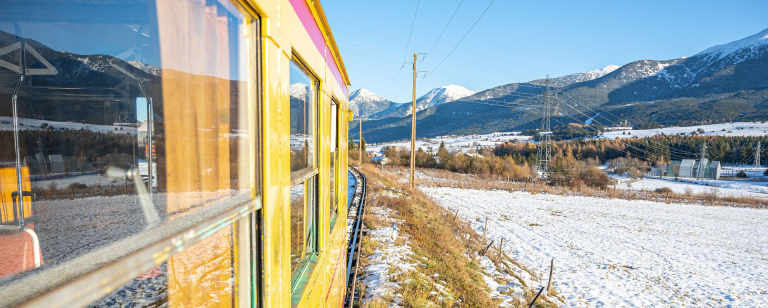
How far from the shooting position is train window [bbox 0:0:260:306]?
77cm

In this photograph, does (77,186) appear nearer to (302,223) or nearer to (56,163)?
(56,163)

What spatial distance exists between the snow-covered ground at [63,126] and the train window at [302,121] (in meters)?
0.69

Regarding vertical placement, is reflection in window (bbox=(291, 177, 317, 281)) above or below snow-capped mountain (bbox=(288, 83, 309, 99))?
below

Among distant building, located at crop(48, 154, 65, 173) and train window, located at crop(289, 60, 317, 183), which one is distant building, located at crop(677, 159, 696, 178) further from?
distant building, located at crop(48, 154, 65, 173)

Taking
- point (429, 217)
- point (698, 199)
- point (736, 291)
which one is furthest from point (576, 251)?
point (698, 199)

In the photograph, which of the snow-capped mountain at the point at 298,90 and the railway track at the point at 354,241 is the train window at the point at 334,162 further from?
the railway track at the point at 354,241

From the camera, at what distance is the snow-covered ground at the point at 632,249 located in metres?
11.3

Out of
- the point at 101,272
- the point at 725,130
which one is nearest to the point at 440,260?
the point at 101,272

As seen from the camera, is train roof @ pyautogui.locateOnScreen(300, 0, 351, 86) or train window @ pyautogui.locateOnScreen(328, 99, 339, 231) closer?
train roof @ pyautogui.locateOnScreen(300, 0, 351, 86)

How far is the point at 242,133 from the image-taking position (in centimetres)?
111

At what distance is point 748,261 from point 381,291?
20312 mm

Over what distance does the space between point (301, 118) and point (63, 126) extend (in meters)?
1.08

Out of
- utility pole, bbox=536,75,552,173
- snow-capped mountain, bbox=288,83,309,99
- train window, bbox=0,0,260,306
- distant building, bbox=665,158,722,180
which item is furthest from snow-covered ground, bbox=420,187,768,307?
distant building, bbox=665,158,722,180

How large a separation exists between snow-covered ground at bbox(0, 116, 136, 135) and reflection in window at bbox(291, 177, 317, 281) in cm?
83
